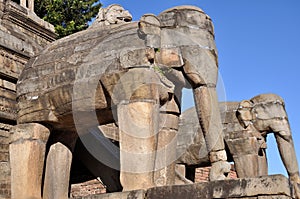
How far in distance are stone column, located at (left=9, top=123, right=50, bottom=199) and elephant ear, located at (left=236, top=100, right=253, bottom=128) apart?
3.39 metres

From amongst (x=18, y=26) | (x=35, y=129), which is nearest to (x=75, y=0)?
(x=18, y=26)

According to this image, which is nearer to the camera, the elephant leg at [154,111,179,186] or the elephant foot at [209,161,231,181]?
the elephant foot at [209,161,231,181]

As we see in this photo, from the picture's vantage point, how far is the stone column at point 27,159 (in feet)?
21.2

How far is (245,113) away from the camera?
8.81 metres

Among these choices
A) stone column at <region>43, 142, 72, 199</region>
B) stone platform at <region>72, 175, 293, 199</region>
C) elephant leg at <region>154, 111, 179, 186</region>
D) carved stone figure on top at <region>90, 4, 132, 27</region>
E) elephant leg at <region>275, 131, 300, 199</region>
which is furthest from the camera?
elephant leg at <region>275, 131, 300, 199</region>

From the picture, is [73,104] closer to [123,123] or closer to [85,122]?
[85,122]

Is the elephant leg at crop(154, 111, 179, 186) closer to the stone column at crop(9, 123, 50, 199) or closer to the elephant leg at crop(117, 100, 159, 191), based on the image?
the elephant leg at crop(117, 100, 159, 191)

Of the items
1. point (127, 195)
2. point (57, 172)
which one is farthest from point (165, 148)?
point (57, 172)

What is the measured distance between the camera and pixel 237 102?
9336mm

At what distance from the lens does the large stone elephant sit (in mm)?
5641

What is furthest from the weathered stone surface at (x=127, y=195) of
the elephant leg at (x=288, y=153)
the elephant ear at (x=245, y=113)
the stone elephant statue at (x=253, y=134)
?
the elephant ear at (x=245, y=113)

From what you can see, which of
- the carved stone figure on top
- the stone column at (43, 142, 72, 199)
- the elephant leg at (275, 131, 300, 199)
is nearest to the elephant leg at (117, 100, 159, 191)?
the stone column at (43, 142, 72, 199)

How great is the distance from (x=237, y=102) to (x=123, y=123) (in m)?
4.00

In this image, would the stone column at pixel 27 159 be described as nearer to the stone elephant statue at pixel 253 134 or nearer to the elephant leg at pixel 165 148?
the elephant leg at pixel 165 148
